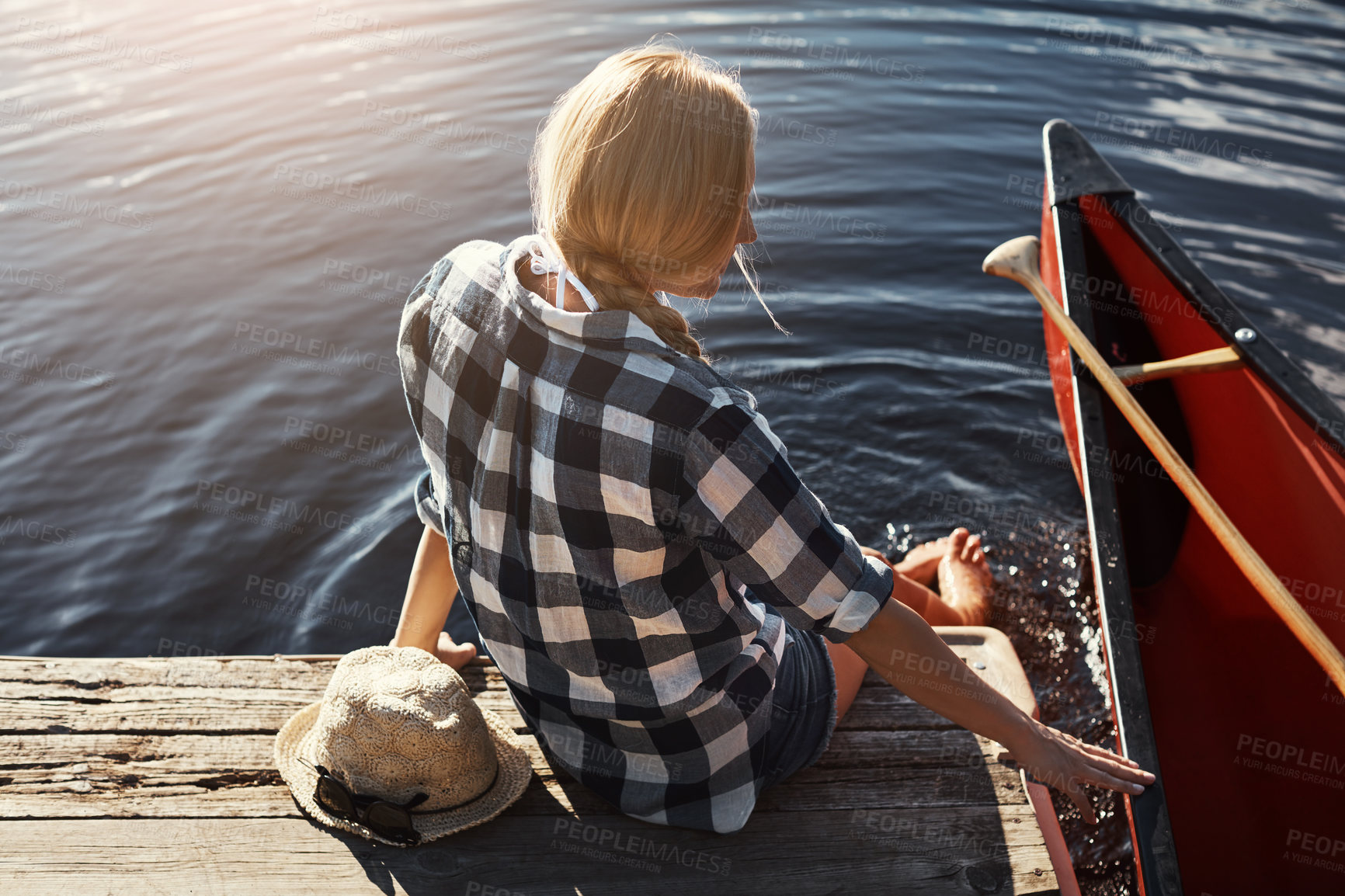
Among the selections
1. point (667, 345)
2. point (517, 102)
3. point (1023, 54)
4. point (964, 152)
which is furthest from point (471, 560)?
point (1023, 54)

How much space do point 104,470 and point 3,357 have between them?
151 centimetres

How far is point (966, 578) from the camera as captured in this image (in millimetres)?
3617

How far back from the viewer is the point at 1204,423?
11.7ft

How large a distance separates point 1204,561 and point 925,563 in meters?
1.01

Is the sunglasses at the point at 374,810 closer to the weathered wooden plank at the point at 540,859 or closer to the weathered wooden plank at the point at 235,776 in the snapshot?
the weathered wooden plank at the point at 540,859

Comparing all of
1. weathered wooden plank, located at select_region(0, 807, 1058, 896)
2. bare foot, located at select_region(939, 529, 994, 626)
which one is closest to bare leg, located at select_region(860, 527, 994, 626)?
bare foot, located at select_region(939, 529, 994, 626)

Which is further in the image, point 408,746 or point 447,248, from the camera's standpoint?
point 447,248

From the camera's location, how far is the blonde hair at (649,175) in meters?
1.41

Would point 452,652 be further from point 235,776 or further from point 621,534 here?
point 621,534

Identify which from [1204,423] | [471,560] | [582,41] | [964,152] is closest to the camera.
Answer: [471,560]

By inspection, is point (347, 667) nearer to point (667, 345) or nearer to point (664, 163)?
point (667, 345)

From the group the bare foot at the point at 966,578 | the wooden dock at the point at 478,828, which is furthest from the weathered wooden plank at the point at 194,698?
the bare foot at the point at 966,578

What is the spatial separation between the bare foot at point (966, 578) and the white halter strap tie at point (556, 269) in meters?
2.37

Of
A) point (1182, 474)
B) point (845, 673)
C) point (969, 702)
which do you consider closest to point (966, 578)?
point (1182, 474)
